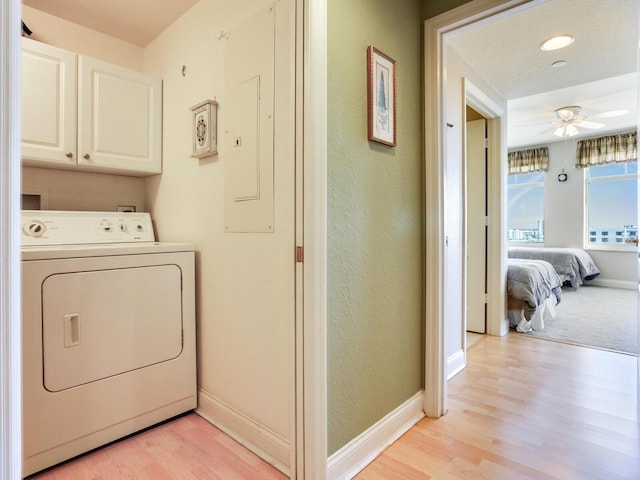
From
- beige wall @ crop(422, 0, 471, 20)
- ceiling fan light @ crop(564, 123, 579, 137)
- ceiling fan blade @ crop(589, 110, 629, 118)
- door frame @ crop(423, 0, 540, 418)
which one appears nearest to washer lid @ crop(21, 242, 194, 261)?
door frame @ crop(423, 0, 540, 418)

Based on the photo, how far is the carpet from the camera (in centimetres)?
316

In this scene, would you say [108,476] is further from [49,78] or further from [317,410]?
[49,78]

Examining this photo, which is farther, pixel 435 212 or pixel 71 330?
pixel 435 212

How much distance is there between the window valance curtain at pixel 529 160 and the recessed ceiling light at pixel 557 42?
483cm

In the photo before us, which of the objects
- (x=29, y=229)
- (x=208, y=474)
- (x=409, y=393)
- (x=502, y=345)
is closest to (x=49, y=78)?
(x=29, y=229)

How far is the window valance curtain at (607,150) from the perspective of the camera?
5680mm

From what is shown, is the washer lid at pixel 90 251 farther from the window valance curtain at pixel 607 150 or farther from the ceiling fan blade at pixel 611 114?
the window valance curtain at pixel 607 150

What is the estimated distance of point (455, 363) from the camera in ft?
8.40

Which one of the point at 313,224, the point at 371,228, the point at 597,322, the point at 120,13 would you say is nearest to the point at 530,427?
the point at 371,228

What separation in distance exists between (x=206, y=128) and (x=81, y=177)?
3.53 ft

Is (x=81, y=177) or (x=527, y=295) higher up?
(x=81, y=177)

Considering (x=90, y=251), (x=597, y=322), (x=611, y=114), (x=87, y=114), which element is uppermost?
(x=611, y=114)

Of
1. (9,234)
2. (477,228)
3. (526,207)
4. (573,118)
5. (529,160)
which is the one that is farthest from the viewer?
(526,207)

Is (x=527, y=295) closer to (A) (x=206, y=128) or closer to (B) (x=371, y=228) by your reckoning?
(B) (x=371, y=228)
